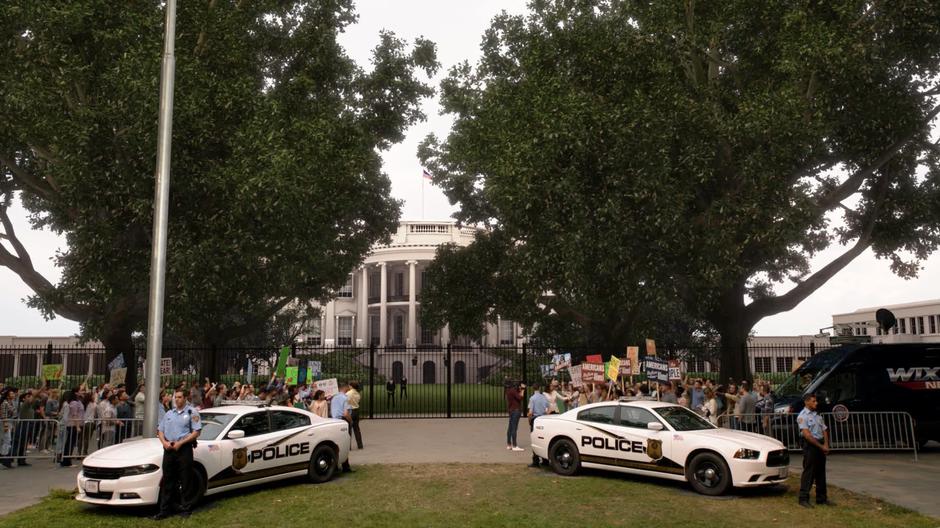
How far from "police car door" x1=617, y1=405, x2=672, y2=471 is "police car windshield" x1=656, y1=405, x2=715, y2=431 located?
0.67 feet

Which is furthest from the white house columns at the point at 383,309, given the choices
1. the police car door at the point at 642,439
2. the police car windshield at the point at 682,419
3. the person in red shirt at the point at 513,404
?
the police car windshield at the point at 682,419

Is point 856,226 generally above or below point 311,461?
above

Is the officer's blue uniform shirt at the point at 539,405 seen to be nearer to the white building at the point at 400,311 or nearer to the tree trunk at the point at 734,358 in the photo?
the tree trunk at the point at 734,358

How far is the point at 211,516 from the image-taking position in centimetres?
995

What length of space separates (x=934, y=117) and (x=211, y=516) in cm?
2554

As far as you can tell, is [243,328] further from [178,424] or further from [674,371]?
[178,424]

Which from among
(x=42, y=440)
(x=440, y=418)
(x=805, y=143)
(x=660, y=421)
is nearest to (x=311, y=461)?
(x=660, y=421)

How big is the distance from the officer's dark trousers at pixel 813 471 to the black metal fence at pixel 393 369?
1289cm

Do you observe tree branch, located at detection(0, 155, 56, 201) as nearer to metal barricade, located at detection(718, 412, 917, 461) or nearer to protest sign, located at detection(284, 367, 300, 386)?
protest sign, located at detection(284, 367, 300, 386)

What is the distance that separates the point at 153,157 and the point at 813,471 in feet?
57.9

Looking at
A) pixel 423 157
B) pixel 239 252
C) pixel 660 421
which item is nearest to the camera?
pixel 660 421

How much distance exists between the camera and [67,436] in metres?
15.4

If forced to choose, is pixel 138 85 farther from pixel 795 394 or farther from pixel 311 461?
pixel 795 394

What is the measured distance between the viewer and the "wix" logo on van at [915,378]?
17.2 meters
